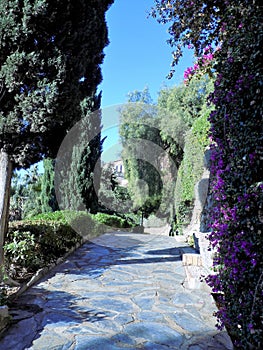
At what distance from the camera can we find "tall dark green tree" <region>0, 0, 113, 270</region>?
428 centimetres

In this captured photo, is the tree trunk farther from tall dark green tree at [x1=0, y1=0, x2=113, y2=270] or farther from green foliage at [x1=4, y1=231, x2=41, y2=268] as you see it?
green foliage at [x1=4, y1=231, x2=41, y2=268]

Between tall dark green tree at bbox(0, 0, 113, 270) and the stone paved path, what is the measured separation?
124 centimetres

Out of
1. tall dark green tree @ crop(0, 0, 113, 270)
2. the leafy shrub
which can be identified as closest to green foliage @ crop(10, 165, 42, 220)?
the leafy shrub

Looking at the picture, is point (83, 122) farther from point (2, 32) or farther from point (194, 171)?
point (2, 32)

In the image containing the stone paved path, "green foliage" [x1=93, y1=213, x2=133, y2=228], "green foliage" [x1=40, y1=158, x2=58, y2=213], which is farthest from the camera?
"green foliage" [x1=40, y1=158, x2=58, y2=213]

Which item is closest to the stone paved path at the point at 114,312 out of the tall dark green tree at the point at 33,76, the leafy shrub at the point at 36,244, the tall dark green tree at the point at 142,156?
the leafy shrub at the point at 36,244

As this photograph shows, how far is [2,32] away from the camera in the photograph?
427cm

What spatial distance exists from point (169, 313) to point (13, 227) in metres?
3.69

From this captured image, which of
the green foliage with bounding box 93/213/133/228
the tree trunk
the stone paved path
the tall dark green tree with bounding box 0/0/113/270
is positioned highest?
the tall dark green tree with bounding box 0/0/113/270

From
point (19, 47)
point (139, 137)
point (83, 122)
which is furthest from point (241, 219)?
point (139, 137)

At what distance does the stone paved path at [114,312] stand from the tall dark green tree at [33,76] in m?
1.24

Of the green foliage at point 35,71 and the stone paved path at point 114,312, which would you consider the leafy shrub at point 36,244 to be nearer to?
the stone paved path at point 114,312

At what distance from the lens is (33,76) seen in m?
4.51

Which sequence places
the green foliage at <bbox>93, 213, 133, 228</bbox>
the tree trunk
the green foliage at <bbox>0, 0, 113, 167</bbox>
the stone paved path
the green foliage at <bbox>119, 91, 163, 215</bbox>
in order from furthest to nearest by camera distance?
the green foliage at <bbox>119, 91, 163, 215</bbox> → the green foliage at <bbox>93, 213, 133, 228</bbox> → the tree trunk → the green foliage at <bbox>0, 0, 113, 167</bbox> → the stone paved path
